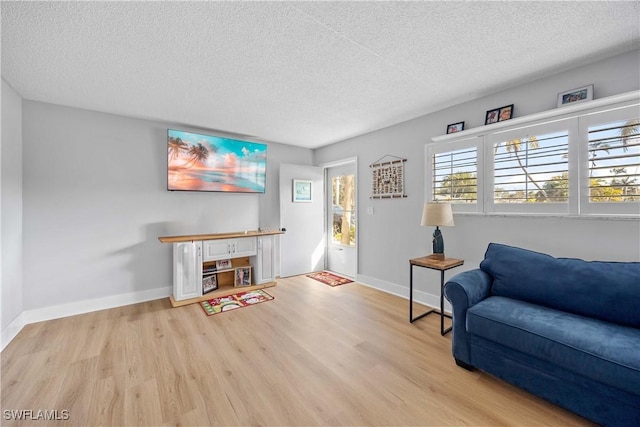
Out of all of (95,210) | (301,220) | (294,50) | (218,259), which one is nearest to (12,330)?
(95,210)

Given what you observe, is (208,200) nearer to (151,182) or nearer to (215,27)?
(151,182)

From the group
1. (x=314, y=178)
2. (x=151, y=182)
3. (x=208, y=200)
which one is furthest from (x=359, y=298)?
(x=151, y=182)

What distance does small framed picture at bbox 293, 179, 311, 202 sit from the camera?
14.9ft

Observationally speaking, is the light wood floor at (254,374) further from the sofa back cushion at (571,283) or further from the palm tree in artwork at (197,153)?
the palm tree in artwork at (197,153)

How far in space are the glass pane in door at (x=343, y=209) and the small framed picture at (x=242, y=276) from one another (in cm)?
170

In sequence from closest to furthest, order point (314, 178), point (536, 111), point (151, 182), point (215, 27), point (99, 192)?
point (215, 27)
point (536, 111)
point (99, 192)
point (151, 182)
point (314, 178)

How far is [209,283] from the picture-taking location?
3.58 metres

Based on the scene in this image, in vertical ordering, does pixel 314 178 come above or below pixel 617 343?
above

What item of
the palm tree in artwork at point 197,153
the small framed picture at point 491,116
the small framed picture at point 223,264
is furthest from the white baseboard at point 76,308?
the small framed picture at point 491,116

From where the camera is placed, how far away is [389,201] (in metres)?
3.71

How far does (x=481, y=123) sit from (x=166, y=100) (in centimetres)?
335

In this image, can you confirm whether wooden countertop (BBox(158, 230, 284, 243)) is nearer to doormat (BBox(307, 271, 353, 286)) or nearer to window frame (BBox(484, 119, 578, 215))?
doormat (BBox(307, 271, 353, 286))

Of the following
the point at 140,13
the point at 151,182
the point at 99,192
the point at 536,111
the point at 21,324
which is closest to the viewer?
the point at 140,13

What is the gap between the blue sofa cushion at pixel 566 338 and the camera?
1.36 metres
